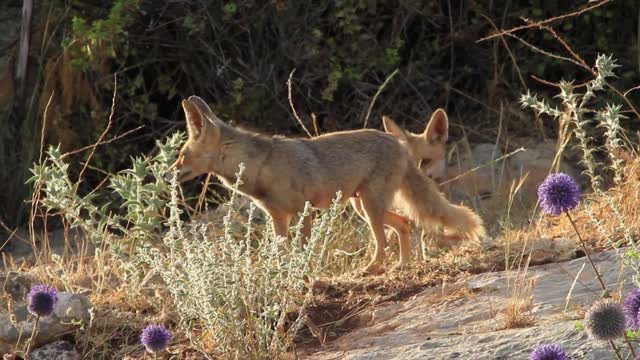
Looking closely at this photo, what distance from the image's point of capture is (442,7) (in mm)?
11219

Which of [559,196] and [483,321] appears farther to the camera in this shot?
[483,321]

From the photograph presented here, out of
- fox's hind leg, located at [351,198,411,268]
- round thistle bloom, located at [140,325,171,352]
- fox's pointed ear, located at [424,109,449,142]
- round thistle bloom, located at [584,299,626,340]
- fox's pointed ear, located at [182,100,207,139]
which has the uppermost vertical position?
round thistle bloom, located at [584,299,626,340]

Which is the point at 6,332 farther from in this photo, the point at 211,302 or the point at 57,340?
the point at 211,302

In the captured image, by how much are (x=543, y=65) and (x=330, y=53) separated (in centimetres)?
193

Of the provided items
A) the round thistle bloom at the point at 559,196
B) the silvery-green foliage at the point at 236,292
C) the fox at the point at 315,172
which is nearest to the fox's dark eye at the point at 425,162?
the fox at the point at 315,172

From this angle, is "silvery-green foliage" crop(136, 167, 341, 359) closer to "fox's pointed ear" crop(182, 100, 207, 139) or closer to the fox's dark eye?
"fox's pointed ear" crop(182, 100, 207, 139)

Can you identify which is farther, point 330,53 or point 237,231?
point 330,53

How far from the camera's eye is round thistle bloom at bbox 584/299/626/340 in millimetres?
3424

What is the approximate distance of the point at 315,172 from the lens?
7.14m

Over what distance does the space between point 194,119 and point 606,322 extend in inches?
158

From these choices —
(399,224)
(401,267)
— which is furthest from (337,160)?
(401,267)

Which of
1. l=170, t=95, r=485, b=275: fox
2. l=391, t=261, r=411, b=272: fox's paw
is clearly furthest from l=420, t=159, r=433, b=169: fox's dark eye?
l=391, t=261, r=411, b=272: fox's paw

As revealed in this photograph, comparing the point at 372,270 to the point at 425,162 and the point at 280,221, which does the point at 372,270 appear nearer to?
the point at 280,221

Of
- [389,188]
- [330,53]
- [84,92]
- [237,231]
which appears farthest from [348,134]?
[84,92]
